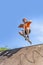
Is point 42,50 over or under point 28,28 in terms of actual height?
under

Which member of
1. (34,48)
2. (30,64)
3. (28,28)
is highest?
(28,28)

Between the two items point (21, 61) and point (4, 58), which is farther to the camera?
point (4, 58)

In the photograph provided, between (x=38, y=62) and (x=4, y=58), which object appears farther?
(x=4, y=58)

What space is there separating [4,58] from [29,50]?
143 centimetres

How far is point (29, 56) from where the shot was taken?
11.4 m

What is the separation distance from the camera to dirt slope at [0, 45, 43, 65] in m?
11.1

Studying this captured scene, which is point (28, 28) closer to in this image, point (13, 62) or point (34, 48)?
point (34, 48)

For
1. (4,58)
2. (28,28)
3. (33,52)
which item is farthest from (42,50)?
(4,58)

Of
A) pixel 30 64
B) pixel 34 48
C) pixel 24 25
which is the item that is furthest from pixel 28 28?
pixel 30 64

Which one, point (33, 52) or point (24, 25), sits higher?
point (24, 25)

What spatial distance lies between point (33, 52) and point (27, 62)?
0.51 metres

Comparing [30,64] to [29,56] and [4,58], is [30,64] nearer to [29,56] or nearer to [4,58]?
[29,56]

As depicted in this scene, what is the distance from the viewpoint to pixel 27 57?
11359mm

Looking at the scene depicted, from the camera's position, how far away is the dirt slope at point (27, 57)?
11.1 meters
